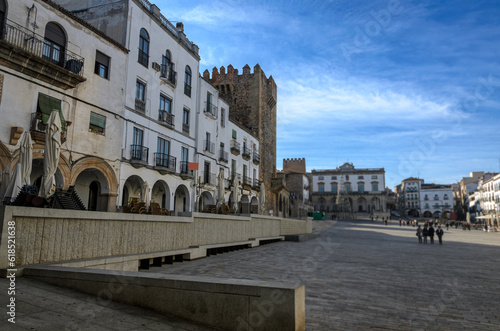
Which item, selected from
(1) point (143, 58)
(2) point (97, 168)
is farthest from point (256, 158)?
(2) point (97, 168)

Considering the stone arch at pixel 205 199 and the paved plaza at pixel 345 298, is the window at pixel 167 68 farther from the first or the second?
the paved plaza at pixel 345 298

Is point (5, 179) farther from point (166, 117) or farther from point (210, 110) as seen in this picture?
point (210, 110)

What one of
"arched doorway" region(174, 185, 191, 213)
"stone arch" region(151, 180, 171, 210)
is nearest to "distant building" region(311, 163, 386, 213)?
"arched doorway" region(174, 185, 191, 213)

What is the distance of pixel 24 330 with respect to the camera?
13.0 ft

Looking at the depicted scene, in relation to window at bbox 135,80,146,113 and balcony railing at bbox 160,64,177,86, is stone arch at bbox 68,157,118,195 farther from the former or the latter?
balcony railing at bbox 160,64,177,86

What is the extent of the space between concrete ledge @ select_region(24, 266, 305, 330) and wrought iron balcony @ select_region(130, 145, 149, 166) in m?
14.6

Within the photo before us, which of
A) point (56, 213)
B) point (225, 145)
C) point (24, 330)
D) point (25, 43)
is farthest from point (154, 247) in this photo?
point (225, 145)

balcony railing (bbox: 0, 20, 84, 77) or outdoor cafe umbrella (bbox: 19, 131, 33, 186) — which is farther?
balcony railing (bbox: 0, 20, 84, 77)

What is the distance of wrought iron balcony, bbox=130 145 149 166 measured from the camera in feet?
65.3

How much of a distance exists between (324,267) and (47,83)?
1443cm

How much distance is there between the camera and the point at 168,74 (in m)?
23.6

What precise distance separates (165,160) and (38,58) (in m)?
9.97

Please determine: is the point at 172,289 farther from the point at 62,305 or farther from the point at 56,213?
the point at 56,213

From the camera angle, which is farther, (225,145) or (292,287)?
(225,145)
